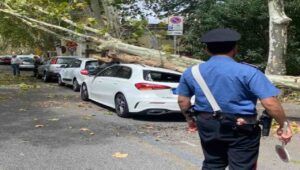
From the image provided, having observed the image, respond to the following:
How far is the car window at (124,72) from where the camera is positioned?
1235 cm

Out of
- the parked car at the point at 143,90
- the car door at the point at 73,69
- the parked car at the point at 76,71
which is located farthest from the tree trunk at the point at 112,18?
the parked car at the point at 143,90

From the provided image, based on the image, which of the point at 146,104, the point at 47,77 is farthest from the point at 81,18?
the point at 146,104

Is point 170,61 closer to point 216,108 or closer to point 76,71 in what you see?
point 76,71

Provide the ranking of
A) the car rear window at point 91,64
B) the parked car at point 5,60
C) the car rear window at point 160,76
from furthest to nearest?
the parked car at point 5,60 → the car rear window at point 91,64 → the car rear window at point 160,76

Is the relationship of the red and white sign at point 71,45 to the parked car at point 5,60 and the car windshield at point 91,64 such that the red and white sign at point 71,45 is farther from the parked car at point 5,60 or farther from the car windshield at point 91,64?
the parked car at point 5,60

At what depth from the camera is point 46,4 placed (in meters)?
19.4

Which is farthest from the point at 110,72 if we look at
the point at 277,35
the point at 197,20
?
the point at 197,20

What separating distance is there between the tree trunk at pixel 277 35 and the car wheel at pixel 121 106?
5035mm

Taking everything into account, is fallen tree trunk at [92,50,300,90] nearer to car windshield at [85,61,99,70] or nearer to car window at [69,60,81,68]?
car windshield at [85,61,99,70]

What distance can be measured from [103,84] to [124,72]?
124 cm

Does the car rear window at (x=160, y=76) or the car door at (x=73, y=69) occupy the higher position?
the car rear window at (x=160, y=76)

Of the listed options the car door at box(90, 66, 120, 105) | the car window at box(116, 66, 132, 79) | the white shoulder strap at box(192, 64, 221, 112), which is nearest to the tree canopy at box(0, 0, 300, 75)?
the car door at box(90, 66, 120, 105)

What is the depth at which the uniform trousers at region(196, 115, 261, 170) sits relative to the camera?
161 inches

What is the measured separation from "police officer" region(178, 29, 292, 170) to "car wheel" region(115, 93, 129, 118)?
7664 mm
